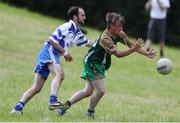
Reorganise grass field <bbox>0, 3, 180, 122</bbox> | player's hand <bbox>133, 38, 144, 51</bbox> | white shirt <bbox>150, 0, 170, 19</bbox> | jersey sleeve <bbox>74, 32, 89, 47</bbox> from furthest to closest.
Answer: white shirt <bbox>150, 0, 170, 19</bbox> < grass field <bbox>0, 3, 180, 122</bbox> < jersey sleeve <bbox>74, 32, 89, 47</bbox> < player's hand <bbox>133, 38, 144, 51</bbox>

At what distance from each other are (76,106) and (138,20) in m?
20.3

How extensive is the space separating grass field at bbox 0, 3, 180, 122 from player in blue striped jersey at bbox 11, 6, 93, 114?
1.38 feet

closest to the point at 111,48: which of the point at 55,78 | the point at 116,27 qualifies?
the point at 116,27

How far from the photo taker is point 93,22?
33500 mm

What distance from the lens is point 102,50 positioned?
10461 mm

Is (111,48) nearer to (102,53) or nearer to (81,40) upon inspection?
(102,53)

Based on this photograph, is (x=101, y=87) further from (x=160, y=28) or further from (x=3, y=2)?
(x=3, y=2)

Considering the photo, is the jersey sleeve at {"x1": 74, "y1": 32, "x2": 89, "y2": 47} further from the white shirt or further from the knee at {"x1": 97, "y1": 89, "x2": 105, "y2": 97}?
the white shirt

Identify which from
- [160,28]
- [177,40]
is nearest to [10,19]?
[160,28]

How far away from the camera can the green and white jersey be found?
10.3 metres

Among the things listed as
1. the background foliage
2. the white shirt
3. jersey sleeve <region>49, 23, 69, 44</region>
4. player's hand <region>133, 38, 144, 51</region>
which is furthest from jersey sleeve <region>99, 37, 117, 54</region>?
the background foliage

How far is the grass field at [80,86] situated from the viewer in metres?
11.1

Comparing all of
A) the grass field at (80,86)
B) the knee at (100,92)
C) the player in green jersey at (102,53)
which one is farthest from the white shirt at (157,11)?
the knee at (100,92)

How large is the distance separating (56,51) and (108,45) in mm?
858
